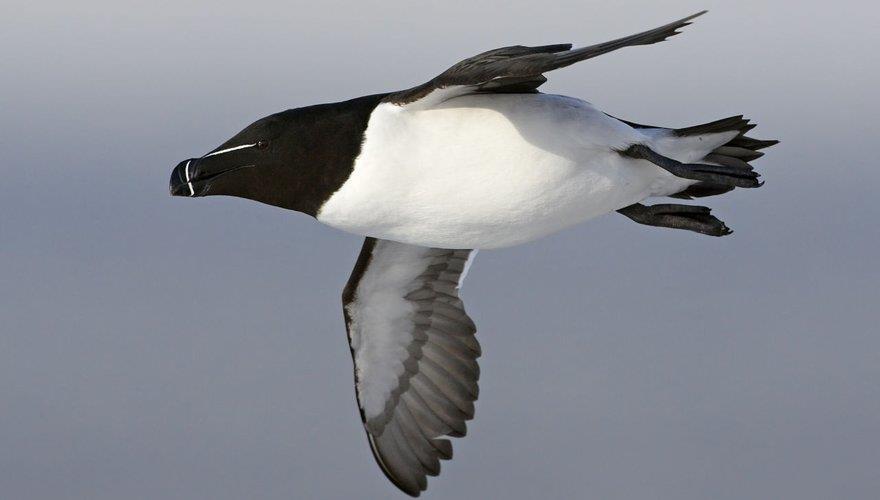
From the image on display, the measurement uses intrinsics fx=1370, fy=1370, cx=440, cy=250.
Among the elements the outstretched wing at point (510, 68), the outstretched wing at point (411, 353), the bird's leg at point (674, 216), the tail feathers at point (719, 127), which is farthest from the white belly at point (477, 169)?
the outstretched wing at point (411, 353)

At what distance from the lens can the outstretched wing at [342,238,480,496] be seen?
8.21 meters

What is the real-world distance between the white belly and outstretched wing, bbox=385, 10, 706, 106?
0.12 m

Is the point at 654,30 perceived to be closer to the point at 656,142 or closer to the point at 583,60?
the point at 583,60

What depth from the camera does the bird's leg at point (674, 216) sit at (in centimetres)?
721

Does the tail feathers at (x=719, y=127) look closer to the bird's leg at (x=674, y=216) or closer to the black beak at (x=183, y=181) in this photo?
the bird's leg at (x=674, y=216)

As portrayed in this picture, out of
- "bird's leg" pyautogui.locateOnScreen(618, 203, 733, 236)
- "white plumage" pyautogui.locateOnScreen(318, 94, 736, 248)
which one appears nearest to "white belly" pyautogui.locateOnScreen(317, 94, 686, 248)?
"white plumage" pyautogui.locateOnScreen(318, 94, 736, 248)

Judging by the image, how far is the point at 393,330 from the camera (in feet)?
27.2

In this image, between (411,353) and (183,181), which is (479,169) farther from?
(411,353)

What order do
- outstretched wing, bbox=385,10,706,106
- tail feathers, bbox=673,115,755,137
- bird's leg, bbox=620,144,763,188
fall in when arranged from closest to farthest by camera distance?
outstretched wing, bbox=385,10,706,106 < bird's leg, bbox=620,144,763,188 < tail feathers, bbox=673,115,755,137

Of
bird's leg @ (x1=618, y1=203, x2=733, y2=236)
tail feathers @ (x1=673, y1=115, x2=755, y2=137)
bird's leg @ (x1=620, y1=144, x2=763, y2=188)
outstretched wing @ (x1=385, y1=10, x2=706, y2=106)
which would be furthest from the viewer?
bird's leg @ (x1=618, y1=203, x2=733, y2=236)

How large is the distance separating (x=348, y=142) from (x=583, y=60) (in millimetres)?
1309

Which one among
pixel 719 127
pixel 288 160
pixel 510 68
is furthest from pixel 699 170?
A: pixel 288 160

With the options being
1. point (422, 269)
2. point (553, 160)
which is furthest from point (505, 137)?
point (422, 269)

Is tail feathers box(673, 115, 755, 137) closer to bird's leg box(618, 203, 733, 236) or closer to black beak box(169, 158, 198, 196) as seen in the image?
bird's leg box(618, 203, 733, 236)
